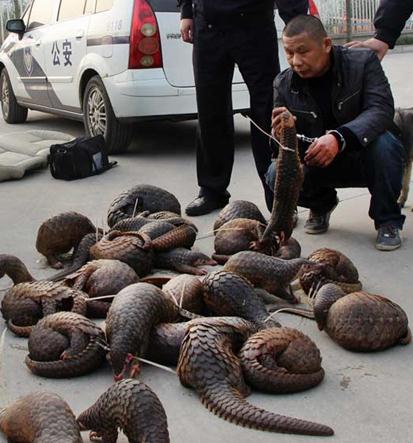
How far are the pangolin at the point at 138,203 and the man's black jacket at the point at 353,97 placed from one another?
1012mm

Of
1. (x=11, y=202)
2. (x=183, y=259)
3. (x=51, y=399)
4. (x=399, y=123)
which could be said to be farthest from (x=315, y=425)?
(x=11, y=202)

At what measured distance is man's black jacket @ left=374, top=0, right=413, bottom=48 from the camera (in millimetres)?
5027

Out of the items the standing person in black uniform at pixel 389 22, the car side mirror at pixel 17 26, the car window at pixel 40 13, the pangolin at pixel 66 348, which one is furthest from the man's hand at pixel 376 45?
the car side mirror at pixel 17 26

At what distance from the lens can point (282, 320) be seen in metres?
3.71

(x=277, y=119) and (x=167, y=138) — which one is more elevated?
(x=277, y=119)

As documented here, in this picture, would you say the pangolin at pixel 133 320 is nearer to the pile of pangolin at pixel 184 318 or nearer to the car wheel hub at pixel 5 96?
the pile of pangolin at pixel 184 318

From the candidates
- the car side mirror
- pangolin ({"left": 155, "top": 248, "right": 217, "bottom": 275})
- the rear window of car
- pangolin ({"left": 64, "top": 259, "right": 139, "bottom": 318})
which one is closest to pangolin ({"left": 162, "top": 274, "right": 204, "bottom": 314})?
pangolin ({"left": 64, "top": 259, "right": 139, "bottom": 318})

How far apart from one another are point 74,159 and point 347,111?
316 cm

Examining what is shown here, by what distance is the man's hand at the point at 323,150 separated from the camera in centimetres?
418

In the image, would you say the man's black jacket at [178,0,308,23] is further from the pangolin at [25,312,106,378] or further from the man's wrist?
the pangolin at [25,312,106,378]

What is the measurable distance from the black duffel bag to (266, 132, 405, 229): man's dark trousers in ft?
8.54

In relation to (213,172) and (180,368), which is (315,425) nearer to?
(180,368)

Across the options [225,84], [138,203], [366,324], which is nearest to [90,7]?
[225,84]

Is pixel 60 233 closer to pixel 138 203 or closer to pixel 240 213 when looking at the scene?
pixel 138 203
